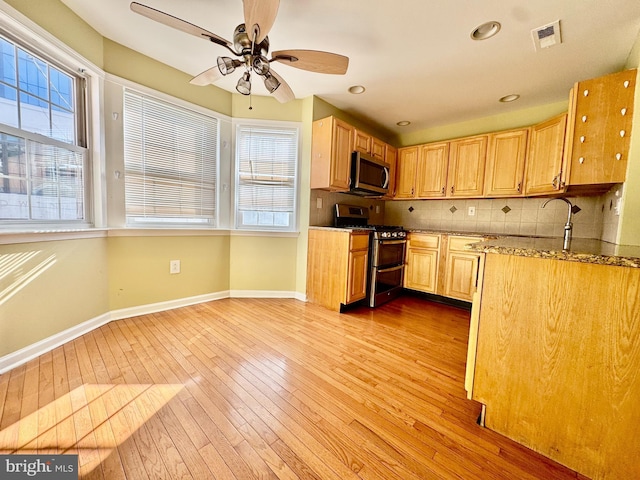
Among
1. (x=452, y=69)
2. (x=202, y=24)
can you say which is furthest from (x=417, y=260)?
(x=202, y=24)

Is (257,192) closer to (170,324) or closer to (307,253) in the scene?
(307,253)

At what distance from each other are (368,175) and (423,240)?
1.14 metres

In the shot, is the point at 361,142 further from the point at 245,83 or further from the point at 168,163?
the point at 168,163

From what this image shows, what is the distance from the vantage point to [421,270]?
330cm

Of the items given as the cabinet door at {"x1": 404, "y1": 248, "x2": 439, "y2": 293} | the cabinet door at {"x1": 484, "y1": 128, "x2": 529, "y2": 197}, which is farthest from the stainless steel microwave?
the cabinet door at {"x1": 484, "y1": 128, "x2": 529, "y2": 197}

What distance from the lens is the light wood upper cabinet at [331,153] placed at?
2.77 meters

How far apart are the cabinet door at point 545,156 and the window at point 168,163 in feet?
11.7

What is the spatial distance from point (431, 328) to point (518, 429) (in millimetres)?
1282

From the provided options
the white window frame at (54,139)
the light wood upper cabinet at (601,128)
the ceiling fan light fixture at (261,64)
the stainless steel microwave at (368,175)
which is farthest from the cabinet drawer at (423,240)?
the white window frame at (54,139)

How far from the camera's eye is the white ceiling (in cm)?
160

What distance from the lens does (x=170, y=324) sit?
2279 millimetres

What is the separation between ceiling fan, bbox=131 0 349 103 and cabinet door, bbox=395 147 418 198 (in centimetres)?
219

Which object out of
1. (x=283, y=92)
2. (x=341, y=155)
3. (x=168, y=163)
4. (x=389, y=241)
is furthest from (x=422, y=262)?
(x=168, y=163)

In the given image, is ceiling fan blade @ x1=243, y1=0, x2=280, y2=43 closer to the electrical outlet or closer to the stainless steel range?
the stainless steel range
